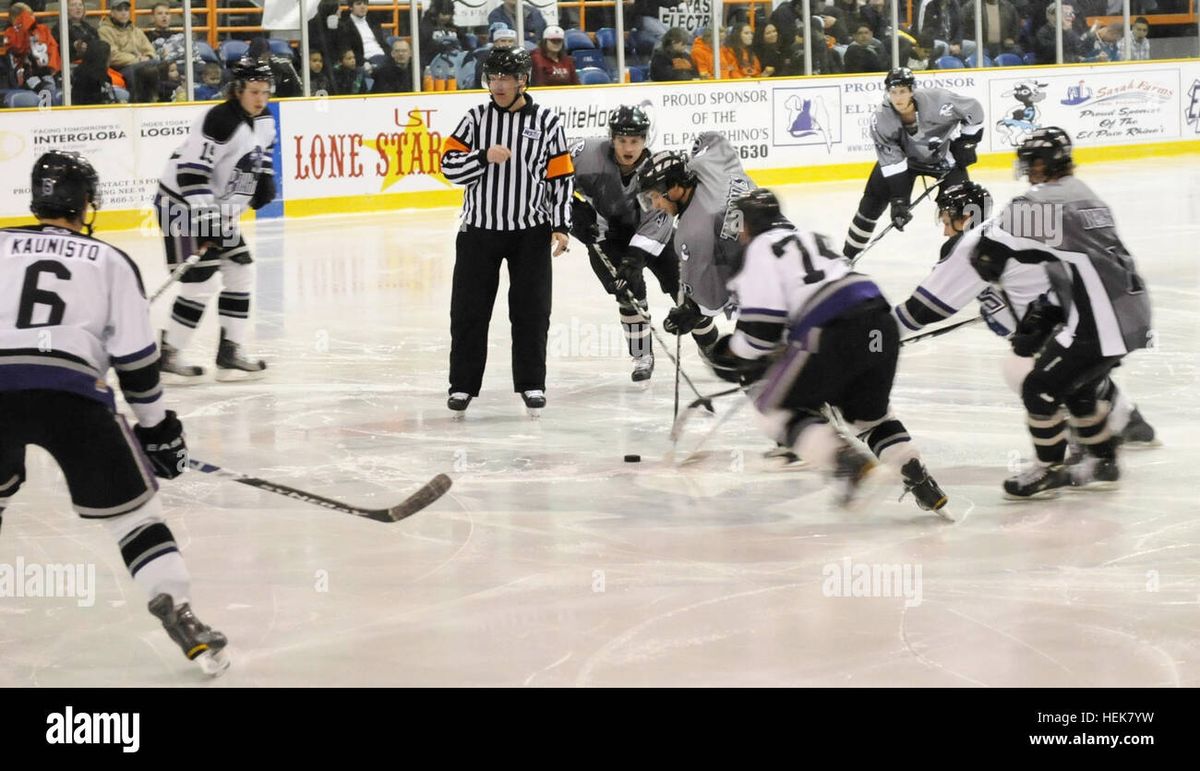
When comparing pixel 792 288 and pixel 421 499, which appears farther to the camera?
pixel 792 288

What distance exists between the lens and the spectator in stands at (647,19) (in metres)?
14.5

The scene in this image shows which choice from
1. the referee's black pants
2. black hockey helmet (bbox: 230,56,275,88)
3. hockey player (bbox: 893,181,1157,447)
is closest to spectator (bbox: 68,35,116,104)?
black hockey helmet (bbox: 230,56,275,88)

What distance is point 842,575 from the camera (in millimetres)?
4051

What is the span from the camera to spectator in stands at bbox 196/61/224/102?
12.3m

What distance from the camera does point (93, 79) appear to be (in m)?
11.6

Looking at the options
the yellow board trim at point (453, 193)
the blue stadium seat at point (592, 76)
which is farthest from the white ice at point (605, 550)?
the blue stadium seat at point (592, 76)

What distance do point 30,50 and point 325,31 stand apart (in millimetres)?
2415

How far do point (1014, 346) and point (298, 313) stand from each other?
446 centimetres

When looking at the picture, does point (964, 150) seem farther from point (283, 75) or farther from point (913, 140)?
point (283, 75)

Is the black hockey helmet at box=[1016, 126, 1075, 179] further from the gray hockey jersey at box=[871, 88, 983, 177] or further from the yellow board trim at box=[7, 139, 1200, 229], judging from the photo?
the yellow board trim at box=[7, 139, 1200, 229]

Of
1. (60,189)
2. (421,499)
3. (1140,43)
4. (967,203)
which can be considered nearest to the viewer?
(60,189)

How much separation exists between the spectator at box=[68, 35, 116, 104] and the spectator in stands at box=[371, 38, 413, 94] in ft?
7.19

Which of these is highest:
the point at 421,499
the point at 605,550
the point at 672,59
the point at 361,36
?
the point at 361,36

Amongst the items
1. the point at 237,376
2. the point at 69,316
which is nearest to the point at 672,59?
the point at 237,376
